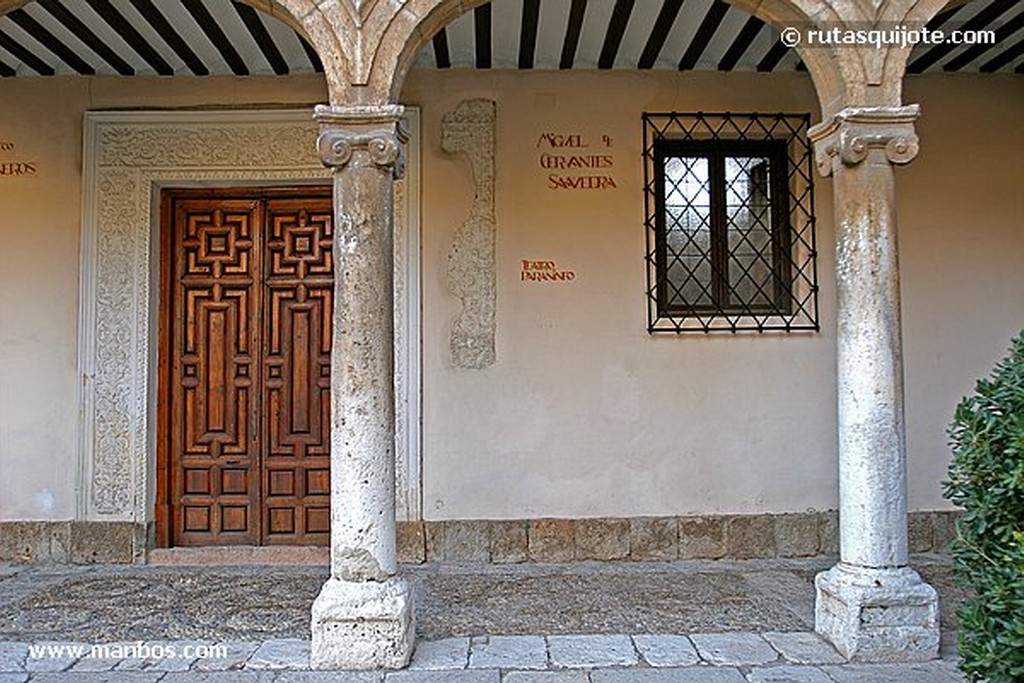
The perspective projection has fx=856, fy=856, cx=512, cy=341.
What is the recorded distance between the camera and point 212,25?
16.6 ft

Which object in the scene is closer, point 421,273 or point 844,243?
point 844,243

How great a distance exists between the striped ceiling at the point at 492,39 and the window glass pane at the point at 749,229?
2.25ft

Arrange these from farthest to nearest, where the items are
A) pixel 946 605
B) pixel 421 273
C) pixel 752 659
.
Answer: pixel 421 273
pixel 946 605
pixel 752 659

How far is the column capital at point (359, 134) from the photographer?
12.4 feet

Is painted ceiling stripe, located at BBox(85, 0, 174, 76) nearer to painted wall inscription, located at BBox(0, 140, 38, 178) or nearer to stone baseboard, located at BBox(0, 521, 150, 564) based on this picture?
painted wall inscription, located at BBox(0, 140, 38, 178)

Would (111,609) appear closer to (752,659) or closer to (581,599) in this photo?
(581,599)

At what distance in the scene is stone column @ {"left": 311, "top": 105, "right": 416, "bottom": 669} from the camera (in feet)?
12.2

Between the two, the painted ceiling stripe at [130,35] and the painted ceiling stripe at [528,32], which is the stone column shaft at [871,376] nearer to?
the painted ceiling stripe at [528,32]

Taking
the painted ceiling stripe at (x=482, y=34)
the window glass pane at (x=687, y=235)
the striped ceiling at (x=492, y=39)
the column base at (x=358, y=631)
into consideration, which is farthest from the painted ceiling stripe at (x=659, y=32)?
the column base at (x=358, y=631)

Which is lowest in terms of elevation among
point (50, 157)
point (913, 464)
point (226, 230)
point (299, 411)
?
point (913, 464)

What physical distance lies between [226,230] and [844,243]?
4.02m

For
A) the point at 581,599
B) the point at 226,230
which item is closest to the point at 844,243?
the point at 581,599

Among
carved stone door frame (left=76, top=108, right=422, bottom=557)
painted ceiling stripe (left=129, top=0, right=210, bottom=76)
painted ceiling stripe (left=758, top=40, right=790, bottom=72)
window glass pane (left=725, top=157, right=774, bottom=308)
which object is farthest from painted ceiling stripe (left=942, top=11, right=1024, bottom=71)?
painted ceiling stripe (left=129, top=0, right=210, bottom=76)

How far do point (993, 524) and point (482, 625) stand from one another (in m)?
2.36
